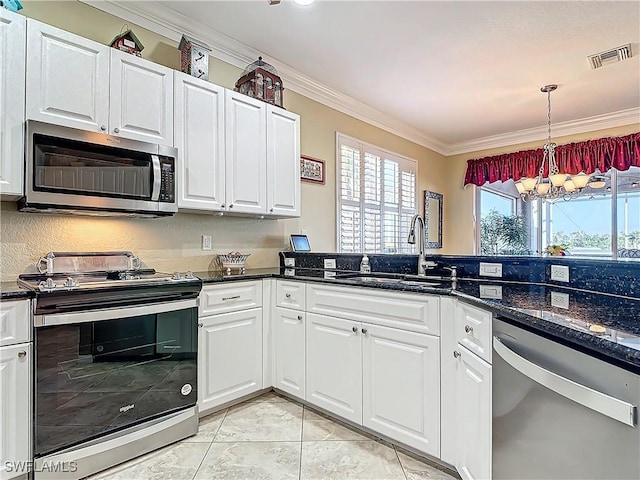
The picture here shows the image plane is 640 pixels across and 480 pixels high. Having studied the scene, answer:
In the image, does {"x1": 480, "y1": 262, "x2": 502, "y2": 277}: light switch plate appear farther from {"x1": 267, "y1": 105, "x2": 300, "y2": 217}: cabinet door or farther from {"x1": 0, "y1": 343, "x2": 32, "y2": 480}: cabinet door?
{"x1": 0, "y1": 343, "x2": 32, "y2": 480}: cabinet door

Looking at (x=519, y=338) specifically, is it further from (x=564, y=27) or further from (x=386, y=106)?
(x=386, y=106)

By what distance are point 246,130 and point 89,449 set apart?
214 cm

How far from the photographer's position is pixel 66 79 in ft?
6.27

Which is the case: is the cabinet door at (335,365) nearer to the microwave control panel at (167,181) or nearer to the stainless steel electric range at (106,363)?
the stainless steel electric range at (106,363)

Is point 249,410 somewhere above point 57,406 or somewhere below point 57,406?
below

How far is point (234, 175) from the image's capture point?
105 inches

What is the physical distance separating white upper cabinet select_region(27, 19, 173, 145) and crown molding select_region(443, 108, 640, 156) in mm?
4841

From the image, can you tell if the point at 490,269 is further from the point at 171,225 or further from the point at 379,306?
the point at 171,225

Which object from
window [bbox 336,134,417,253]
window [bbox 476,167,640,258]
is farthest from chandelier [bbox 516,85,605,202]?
window [bbox 336,134,417,253]

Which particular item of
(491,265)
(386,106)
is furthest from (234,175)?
(386,106)

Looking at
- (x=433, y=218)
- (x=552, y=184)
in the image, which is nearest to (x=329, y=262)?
(x=552, y=184)

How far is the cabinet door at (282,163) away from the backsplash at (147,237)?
13.1 inches

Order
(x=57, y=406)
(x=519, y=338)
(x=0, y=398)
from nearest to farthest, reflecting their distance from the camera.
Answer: (x=519, y=338)
(x=0, y=398)
(x=57, y=406)

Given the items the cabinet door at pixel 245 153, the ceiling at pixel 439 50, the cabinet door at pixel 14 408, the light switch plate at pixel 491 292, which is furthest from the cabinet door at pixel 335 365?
the ceiling at pixel 439 50
